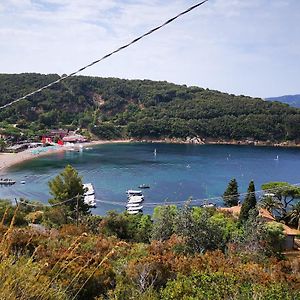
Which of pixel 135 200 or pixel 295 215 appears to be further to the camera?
pixel 135 200

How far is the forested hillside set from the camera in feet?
176

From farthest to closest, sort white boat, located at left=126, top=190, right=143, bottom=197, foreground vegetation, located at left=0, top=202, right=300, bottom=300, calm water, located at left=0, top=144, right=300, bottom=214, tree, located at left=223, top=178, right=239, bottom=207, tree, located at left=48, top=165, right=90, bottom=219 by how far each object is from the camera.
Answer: calm water, located at left=0, top=144, right=300, bottom=214 → white boat, located at left=126, top=190, right=143, bottom=197 → tree, located at left=223, top=178, right=239, bottom=207 → tree, located at left=48, top=165, right=90, bottom=219 → foreground vegetation, located at left=0, top=202, right=300, bottom=300

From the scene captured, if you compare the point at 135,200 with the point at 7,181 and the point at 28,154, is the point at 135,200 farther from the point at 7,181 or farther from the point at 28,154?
the point at 28,154

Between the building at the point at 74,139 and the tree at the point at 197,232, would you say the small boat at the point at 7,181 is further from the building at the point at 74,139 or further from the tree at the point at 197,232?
the tree at the point at 197,232

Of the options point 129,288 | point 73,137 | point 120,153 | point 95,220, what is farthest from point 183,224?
point 73,137

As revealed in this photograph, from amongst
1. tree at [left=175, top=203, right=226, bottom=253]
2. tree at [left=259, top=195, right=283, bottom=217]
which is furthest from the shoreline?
tree at [left=175, top=203, right=226, bottom=253]

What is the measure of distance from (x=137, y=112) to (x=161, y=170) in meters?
26.5

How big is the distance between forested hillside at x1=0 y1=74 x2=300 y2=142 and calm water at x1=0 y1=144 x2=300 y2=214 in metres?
4.22

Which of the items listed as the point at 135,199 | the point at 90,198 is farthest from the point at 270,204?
the point at 90,198

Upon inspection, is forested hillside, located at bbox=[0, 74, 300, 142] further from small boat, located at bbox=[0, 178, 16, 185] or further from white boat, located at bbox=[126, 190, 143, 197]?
white boat, located at bbox=[126, 190, 143, 197]

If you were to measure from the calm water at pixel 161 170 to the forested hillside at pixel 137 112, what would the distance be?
4221 millimetres

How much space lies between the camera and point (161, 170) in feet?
119

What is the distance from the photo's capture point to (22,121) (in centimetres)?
5175

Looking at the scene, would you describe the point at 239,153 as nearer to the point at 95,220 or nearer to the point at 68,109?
the point at 68,109
